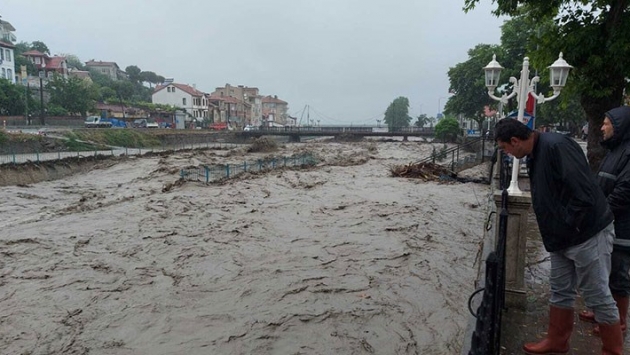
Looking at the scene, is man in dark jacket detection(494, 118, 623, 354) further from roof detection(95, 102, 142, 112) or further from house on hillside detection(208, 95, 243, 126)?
house on hillside detection(208, 95, 243, 126)

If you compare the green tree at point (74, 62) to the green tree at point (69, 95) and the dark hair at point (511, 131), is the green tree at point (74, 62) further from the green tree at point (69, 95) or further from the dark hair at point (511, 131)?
the dark hair at point (511, 131)

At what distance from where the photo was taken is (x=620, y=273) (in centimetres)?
347

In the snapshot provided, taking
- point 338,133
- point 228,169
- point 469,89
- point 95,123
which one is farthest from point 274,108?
point 228,169

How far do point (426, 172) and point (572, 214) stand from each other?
68.9ft

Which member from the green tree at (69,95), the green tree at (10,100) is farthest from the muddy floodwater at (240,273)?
the green tree at (69,95)

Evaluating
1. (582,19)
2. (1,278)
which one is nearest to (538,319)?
(582,19)

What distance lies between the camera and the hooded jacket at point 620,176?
327cm

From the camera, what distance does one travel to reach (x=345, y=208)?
16.5 meters

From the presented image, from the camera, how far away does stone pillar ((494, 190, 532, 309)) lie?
4277mm

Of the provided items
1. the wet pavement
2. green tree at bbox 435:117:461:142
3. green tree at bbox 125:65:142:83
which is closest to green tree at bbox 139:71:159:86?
green tree at bbox 125:65:142:83

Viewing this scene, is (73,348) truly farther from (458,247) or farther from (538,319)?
(458,247)

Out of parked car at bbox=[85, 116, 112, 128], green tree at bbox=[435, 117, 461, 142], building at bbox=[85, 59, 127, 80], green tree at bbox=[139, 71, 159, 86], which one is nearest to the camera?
parked car at bbox=[85, 116, 112, 128]

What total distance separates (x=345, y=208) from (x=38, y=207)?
44.1ft

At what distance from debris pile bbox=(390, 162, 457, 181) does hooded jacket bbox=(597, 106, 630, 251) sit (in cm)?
1889
